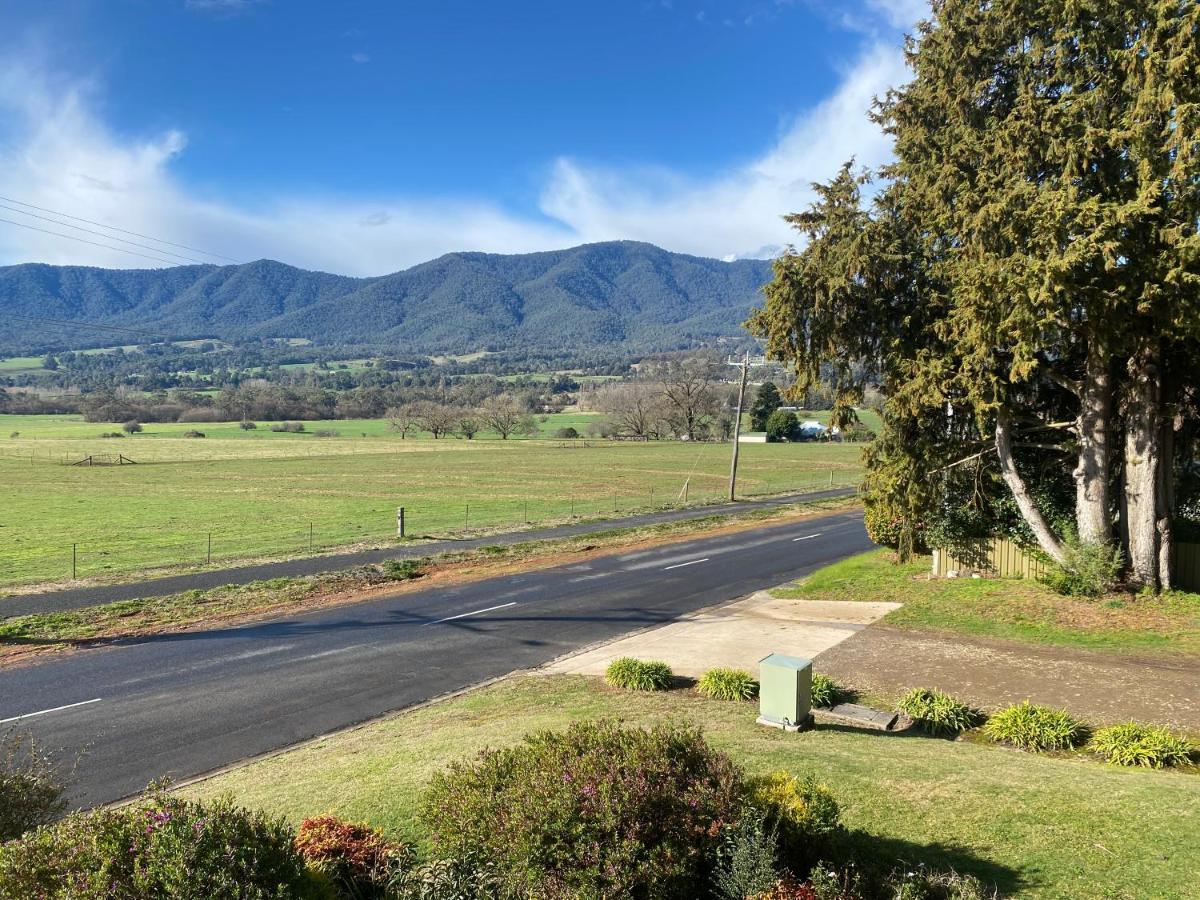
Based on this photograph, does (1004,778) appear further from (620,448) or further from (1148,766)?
(620,448)

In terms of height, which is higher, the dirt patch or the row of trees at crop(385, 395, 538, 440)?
the row of trees at crop(385, 395, 538, 440)

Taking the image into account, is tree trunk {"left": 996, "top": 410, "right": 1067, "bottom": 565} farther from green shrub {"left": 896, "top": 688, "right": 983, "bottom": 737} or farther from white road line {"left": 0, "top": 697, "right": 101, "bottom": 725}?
white road line {"left": 0, "top": 697, "right": 101, "bottom": 725}

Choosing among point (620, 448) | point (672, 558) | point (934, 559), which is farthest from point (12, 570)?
point (620, 448)

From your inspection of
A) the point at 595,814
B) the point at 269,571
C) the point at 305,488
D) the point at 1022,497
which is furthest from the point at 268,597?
the point at 305,488

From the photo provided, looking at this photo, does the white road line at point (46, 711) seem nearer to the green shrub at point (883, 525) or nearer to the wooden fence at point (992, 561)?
the green shrub at point (883, 525)

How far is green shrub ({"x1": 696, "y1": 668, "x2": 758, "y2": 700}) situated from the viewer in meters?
13.2

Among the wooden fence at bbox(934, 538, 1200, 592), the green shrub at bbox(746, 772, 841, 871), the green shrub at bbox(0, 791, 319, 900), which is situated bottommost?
the wooden fence at bbox(934, 538, 1200, 592)

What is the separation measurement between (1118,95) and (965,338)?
5.64m

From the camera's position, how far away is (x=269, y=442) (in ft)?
391

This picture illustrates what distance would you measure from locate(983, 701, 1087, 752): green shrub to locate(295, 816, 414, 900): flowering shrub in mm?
8699

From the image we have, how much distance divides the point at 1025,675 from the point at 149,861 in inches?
558

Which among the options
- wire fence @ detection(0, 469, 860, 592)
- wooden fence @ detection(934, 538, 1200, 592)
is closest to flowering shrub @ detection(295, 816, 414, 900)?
wooden fence @ detection(934, 538, 1200, 592)

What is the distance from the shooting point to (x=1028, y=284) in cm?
1495

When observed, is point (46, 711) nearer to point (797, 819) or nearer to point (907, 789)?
point (797, 819)
